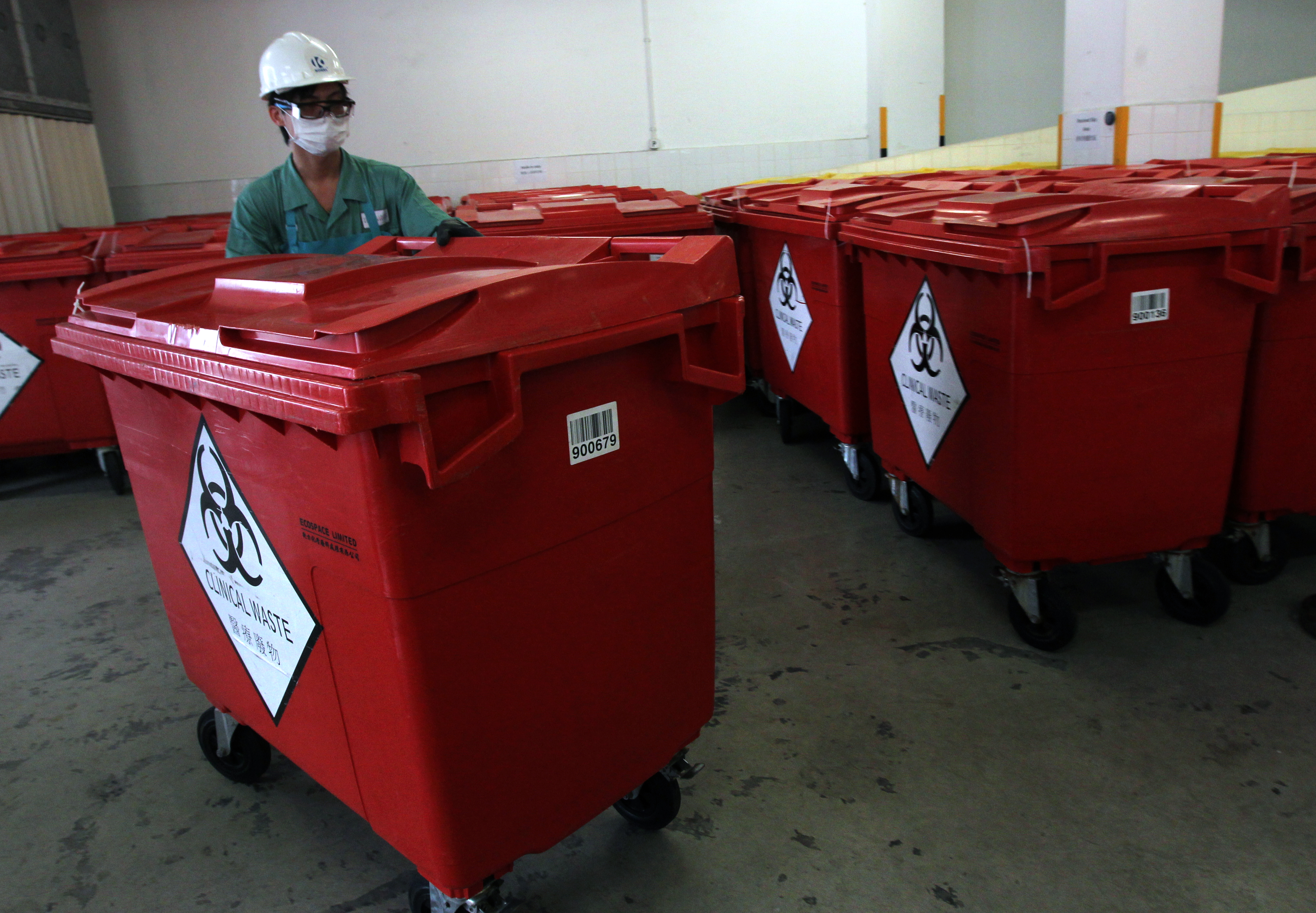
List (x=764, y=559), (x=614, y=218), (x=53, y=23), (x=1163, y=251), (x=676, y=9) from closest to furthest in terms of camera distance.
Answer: (x=1163, y=251) < (x=764, y=559) < (x=614, y=218) < (x=53, y=23) < (x=676, y=9)

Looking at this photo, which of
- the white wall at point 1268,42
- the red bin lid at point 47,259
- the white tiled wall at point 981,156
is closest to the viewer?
the red bin lid at point 47,259

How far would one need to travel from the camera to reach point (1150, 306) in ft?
6.33

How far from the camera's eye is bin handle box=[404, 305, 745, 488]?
989 mm

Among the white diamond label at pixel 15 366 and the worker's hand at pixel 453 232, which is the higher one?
the worker's hand at pixel 453 232

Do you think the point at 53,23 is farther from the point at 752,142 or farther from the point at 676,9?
the point at 752,142

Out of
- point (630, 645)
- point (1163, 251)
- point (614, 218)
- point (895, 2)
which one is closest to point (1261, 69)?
point (895, 2)

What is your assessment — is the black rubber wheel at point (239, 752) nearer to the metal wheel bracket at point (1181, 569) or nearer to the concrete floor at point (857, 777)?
the concrete floor at point (857, 777)

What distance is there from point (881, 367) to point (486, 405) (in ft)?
6.33

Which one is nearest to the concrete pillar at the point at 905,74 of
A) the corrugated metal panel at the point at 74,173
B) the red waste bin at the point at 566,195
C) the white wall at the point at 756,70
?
the white wall at the point at 756,70

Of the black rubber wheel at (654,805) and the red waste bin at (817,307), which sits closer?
the black rubber wheel at (654,805)

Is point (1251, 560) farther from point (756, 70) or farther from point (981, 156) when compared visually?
point (756, 70)

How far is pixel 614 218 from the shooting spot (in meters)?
3.70

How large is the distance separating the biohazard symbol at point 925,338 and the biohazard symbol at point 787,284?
964 mm

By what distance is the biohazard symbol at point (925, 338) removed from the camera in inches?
91.5
